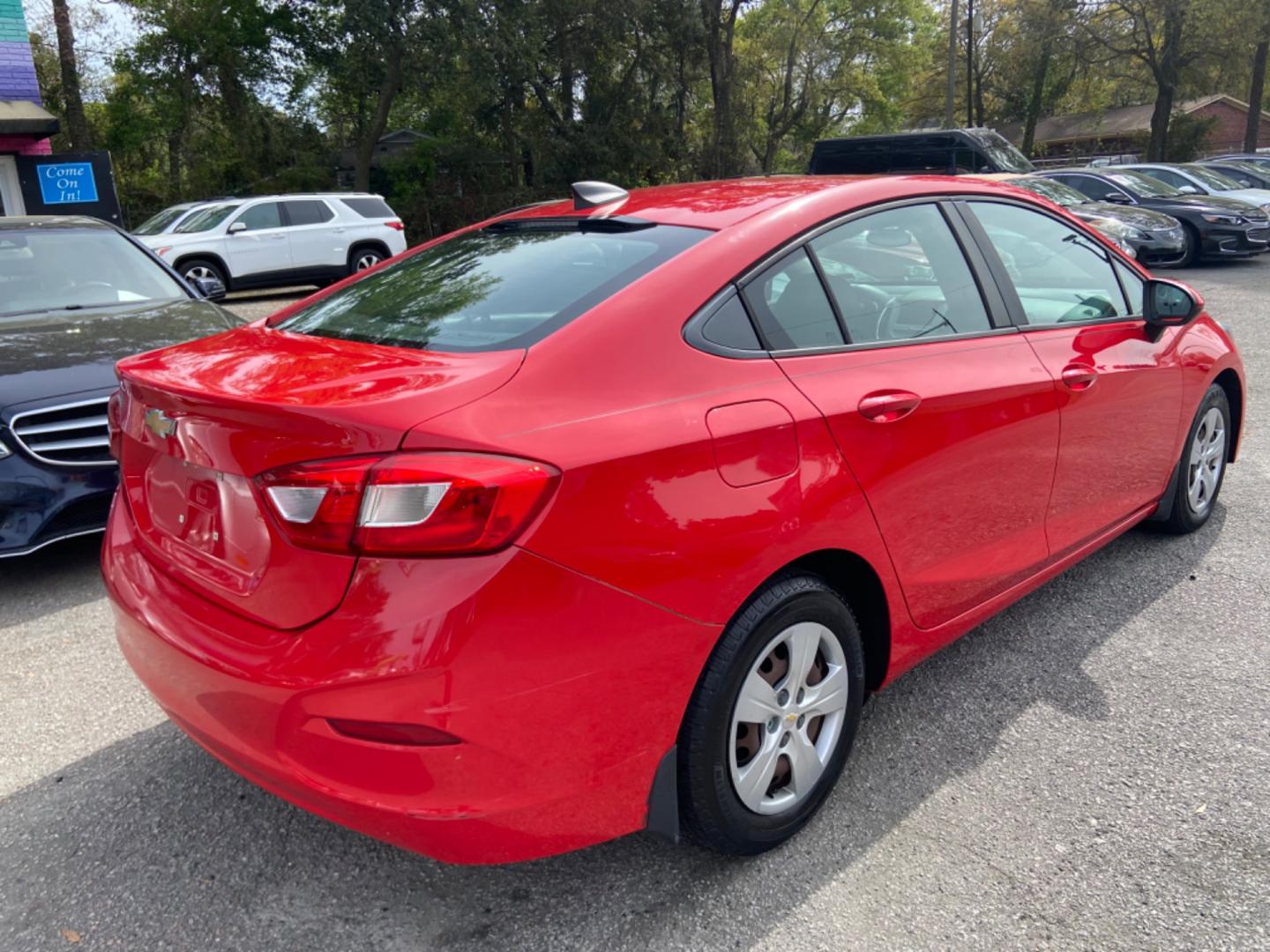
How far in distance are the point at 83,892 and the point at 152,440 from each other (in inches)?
43.6

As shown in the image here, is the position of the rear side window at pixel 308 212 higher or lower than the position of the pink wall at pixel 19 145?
lower

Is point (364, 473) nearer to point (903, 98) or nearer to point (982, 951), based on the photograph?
point (982, 951)

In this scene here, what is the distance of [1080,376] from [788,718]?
167 cm

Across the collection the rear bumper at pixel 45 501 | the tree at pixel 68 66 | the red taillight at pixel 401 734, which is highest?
the tree at pixel 68 66

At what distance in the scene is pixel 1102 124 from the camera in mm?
57094

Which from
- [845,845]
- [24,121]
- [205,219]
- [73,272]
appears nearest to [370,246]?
[205,219]

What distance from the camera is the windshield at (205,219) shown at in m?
15.5

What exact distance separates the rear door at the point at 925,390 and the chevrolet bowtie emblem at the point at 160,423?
1.37 m

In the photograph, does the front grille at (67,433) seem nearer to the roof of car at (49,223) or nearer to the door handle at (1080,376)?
the roof of car at (49,223)

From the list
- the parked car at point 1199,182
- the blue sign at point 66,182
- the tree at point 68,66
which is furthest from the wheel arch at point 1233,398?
the tree at point 68,66

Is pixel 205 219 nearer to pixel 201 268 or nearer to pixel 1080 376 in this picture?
pixel 201 268

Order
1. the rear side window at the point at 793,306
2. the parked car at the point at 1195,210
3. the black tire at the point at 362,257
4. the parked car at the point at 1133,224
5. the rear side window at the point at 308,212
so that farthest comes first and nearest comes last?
the black tire at the point at 362,257
the rear side window at the point at 308,212
the parked car at the point at 1195,210
the parked car at the point at 1133,224
the rear side window at the point at 793,306

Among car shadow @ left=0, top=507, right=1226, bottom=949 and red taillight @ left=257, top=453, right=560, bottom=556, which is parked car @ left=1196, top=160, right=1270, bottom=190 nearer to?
car shadow @ left=0, top=507, right=1226, bottom=949

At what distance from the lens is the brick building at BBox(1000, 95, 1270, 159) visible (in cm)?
5741
